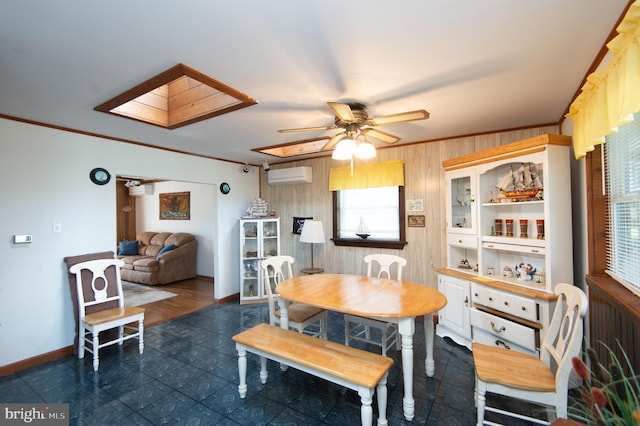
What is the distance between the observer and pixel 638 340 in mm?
1389

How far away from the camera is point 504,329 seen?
8.36 feet

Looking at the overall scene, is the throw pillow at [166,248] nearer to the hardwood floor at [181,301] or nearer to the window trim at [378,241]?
the hardwood floor at [181,301]

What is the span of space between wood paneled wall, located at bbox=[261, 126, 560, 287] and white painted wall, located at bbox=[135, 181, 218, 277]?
2377mm

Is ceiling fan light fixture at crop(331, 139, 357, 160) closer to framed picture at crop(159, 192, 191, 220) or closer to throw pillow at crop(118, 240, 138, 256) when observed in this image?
framed picture at crop(159, 192, 191, 220)

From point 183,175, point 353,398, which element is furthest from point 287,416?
point 183,175

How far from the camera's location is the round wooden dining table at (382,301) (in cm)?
199

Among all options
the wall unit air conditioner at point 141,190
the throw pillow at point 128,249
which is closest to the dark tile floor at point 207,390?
the throw pillow at point 128,249

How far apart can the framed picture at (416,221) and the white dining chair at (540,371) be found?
192 cm

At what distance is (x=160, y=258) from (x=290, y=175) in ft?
11.0

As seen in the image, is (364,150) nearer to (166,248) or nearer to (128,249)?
(166,248)

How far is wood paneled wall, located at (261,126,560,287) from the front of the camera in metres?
3.51

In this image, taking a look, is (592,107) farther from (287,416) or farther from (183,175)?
(183,175)

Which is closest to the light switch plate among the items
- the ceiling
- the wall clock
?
the wall clock

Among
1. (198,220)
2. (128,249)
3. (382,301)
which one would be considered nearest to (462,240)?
(382,301)
